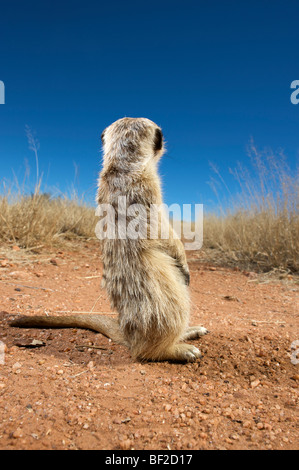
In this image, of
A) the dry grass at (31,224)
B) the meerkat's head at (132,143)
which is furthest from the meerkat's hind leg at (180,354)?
the dry grass at (31,224)

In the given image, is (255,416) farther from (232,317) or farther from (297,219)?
(297,219)

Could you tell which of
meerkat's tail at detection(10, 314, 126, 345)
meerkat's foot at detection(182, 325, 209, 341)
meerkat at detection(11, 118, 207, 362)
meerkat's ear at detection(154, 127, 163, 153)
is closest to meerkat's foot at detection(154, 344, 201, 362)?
meerkat at detection(11, 118, 207, 362)

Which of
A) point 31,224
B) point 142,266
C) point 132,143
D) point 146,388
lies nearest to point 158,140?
point 132,143

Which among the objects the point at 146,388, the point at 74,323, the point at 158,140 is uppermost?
the point at 158,140

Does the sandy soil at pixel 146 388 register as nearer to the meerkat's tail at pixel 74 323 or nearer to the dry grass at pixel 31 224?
the meerkat's tail at pixel 74 323

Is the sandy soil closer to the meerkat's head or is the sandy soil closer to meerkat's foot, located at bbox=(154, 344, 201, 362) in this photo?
meerkat's foot, located at bbox=(154, 344, 201, 362)

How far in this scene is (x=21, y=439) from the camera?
1457 mm

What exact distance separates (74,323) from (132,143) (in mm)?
1604

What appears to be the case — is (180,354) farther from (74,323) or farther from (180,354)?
(74,323)

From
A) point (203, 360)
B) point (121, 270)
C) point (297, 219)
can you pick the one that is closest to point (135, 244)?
point (121, 270)

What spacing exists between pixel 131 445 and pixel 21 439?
1.53ft

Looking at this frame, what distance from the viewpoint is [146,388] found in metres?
2.01

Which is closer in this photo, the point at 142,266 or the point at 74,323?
the point at 142,266

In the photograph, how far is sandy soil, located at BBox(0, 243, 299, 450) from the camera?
153cm
